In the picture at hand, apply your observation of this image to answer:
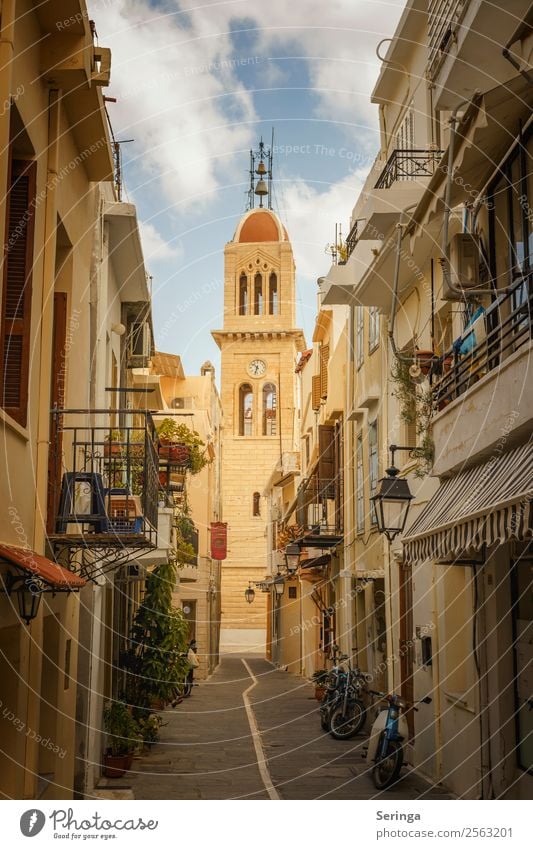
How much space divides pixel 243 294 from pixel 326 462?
108 ft

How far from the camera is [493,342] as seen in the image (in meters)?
8.75

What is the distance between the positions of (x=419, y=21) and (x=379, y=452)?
682 centimetres

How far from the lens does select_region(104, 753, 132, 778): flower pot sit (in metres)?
13.3

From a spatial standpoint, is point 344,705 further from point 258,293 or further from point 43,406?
point 258,293

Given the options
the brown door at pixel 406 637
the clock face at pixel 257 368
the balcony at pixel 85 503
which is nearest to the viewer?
the balcony at pixel 85 503

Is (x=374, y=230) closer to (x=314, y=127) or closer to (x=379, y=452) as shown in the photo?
(x=314, y=127)

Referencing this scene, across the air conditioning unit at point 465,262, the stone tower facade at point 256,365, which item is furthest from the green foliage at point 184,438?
the stone tower facade at point 256,365

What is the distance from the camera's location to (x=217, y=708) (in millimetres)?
23375

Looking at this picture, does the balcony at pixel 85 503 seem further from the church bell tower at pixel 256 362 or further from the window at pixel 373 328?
the church bell tower at pixel 256 362

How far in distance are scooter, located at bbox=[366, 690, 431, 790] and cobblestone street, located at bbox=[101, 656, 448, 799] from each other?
19cm

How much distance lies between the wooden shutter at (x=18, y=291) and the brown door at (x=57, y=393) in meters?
1.42

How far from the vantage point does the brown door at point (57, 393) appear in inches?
374

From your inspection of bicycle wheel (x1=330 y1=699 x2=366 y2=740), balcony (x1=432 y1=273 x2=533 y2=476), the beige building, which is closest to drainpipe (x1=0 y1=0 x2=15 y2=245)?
the beige building

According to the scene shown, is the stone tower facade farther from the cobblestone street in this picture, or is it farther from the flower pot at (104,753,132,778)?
the flower pot at (104,753,132,778)
